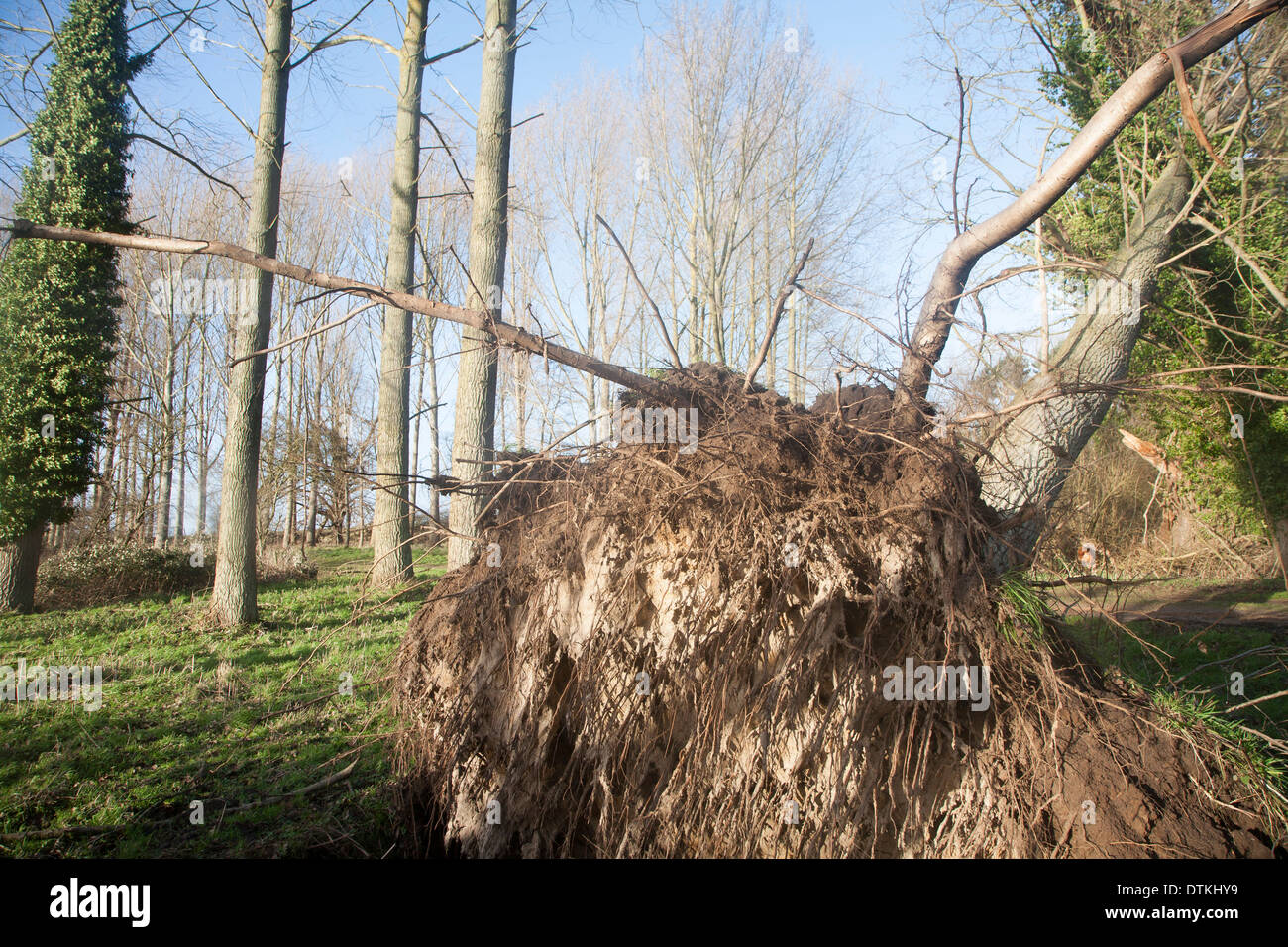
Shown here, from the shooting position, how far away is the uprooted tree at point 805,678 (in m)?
3.01

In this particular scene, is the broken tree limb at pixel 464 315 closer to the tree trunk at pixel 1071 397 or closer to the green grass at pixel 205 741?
the green grass at pixel 205 741

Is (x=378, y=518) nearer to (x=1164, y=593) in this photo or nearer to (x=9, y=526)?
(x=9, y=526)

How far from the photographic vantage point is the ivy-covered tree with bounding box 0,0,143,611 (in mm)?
9555

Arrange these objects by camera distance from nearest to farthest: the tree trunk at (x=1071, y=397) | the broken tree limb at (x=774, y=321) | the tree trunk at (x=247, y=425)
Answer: the broken tree limb at (x=774, y=321), the tree trunk at (x=1071, y=397), the tree trunk at (x=247, y=425)

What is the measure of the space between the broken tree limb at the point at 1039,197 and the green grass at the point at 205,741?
297 cm

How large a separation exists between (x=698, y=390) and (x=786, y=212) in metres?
19.3

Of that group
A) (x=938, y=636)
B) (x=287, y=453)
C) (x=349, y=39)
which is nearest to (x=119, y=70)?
(x=349, y=39)

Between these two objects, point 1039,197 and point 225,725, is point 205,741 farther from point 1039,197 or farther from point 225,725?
point 1039,197

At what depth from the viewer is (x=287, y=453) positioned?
54.2 ft

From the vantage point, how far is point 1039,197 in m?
3.85

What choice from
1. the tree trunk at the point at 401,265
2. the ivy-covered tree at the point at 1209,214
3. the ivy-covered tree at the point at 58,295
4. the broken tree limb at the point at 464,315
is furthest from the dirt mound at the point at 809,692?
the ivy-covered tree at the point at 58,295

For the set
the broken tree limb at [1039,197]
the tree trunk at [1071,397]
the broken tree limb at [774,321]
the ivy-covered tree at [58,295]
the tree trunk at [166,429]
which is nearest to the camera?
the broken tree limb at [1039,197]

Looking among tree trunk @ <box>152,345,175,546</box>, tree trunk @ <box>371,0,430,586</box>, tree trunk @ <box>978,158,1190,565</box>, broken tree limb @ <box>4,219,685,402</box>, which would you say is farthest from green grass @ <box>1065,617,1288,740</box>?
tree trunk @ <box>152,345,175,546</box>

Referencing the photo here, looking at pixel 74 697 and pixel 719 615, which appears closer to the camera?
pixel 719 615
